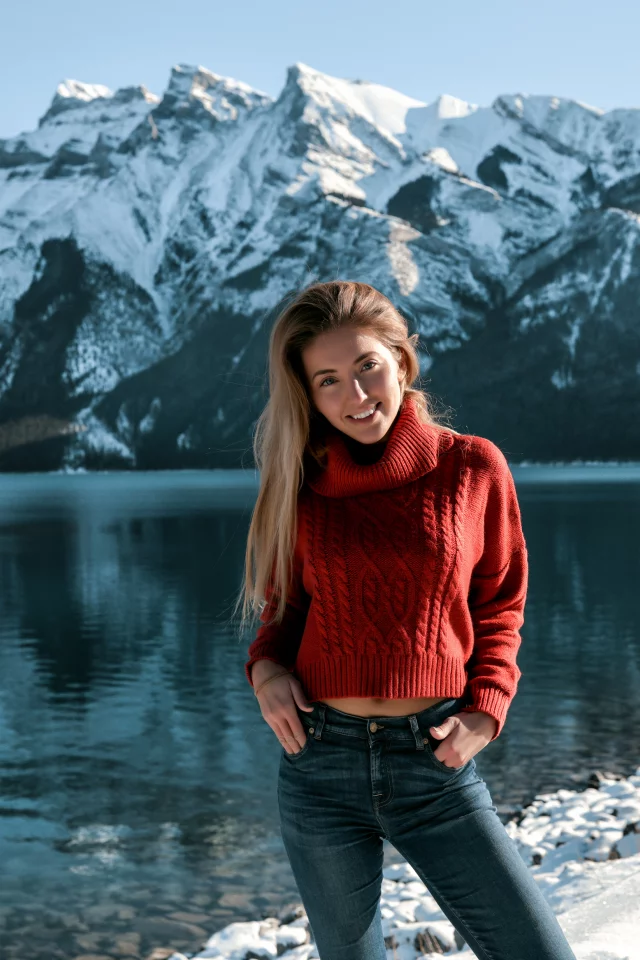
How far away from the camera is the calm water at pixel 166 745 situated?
984 cm

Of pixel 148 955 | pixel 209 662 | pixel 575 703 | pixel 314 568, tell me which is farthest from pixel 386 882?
pixel 209 662

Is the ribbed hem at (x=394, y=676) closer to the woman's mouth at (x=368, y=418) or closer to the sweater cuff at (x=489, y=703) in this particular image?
the sweater cuff at (x=489, y=703)

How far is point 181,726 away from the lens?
17297mm

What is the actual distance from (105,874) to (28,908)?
1018mm

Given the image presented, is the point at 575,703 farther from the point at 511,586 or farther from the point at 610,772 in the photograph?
the point at 511,586

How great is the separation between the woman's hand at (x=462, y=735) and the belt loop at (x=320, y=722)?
0.33 metres

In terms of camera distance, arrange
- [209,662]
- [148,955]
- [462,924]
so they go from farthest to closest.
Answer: [209,662], [148,955], [462,924]

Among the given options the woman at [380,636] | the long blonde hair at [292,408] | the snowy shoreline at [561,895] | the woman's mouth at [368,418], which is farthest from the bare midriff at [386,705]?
the snowy shoreline at [561,895]

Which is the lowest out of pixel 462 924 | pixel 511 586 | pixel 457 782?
pixel 462 924

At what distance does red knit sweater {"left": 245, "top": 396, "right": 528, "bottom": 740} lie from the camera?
2906mm

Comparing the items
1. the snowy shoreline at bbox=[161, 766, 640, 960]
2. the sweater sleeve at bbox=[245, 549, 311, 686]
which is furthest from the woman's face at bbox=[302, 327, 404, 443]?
the snowy shoreline at bbox=[161, 766, 640, 960]

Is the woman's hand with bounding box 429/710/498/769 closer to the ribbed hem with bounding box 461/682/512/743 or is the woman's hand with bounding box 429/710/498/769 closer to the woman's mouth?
the ribbed hem with bounding box 461/682/512/743

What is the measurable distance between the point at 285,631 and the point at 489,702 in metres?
0.73

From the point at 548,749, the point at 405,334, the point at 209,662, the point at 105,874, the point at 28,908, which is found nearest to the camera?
the point at 405,334
